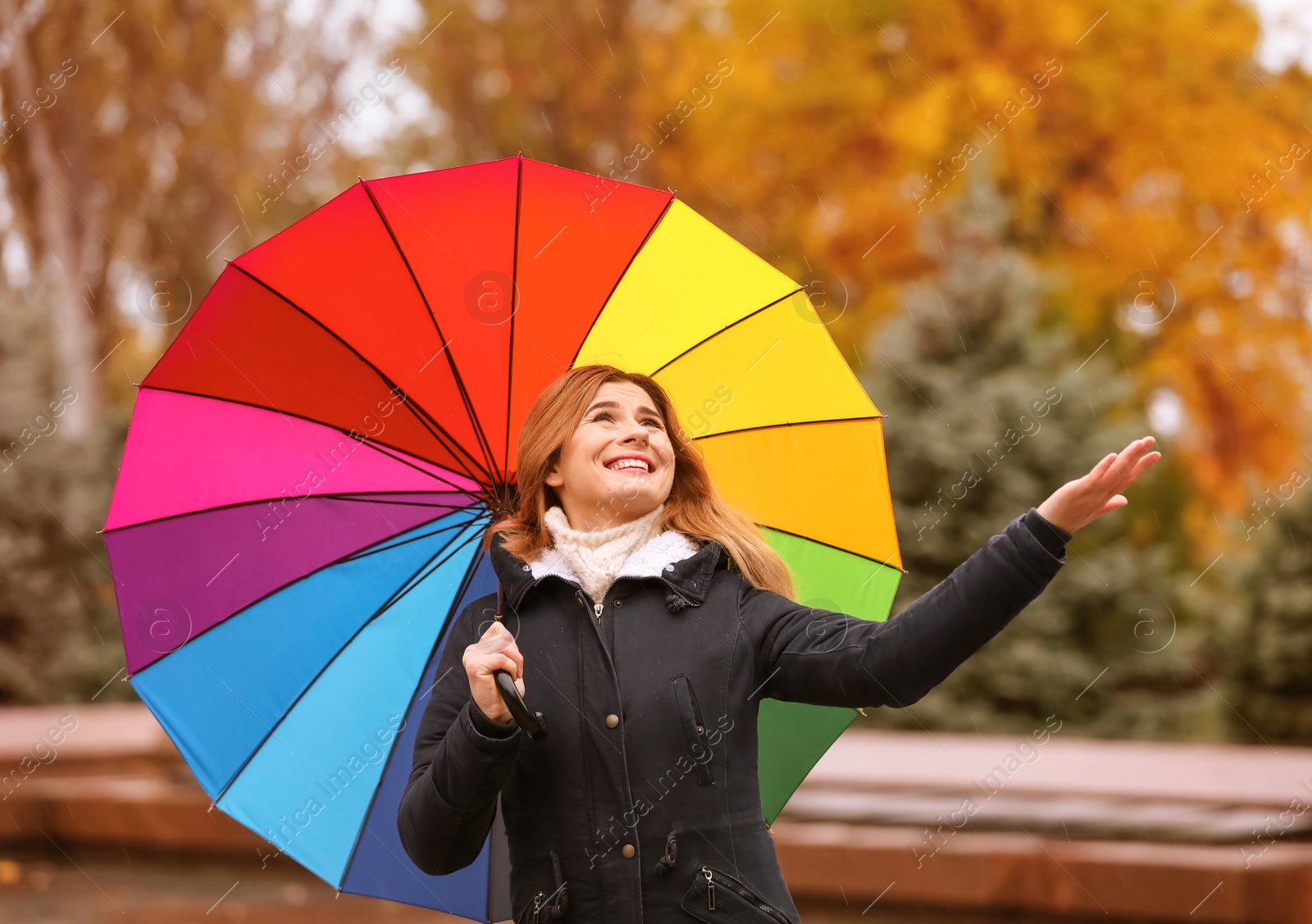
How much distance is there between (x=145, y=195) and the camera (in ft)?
65.3

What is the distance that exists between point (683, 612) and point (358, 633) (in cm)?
97

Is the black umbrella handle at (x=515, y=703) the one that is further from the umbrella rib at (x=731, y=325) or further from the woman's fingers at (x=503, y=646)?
the umbrella rib at (x=731, y=325)

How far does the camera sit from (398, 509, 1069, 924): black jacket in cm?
235

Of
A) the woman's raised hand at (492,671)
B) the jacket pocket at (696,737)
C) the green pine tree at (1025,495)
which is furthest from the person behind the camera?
the green pine tree at (1025,495)

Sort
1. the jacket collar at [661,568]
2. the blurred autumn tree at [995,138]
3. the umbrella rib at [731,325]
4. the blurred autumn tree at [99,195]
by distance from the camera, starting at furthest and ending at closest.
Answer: the blurred autumn tree at [995,138] < the blurred autumn tree at [99,195] < the umbrella rib at [731,325] < the jacket collar at [661,568]

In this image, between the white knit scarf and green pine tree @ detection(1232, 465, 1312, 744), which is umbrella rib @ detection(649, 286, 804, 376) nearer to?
the white knit scarf

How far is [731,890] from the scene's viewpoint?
237 centimetres

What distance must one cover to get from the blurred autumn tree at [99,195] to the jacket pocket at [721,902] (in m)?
14.8

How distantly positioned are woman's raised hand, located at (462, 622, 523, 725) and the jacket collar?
26 cm

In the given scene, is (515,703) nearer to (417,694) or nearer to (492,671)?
(492,671)

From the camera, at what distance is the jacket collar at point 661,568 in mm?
2574

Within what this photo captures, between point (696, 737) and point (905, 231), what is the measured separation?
656 inches

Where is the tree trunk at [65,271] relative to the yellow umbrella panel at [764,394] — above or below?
above

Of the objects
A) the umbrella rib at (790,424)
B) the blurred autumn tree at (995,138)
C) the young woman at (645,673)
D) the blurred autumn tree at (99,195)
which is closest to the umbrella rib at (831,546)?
the umbrella rib at (790,424)
